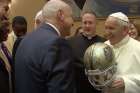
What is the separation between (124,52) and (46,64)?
5.49 feet

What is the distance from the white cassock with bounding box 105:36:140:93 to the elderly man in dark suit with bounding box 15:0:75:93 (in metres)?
1.22

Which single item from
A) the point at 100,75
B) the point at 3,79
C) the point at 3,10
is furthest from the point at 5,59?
the point at 100,75

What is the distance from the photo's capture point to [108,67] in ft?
11.3

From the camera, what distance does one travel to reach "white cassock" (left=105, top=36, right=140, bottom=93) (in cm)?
416

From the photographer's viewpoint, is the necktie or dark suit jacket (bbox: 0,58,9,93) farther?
the necktie

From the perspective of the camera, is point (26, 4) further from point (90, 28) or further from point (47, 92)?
point (47, 92)

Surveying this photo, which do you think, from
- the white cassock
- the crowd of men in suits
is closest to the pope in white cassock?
the white cassock

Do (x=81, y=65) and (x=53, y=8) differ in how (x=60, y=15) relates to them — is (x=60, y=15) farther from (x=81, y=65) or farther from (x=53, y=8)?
(x=81, y=65)

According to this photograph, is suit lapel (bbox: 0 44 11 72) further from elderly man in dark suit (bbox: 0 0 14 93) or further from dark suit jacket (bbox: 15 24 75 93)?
dark suit jacket (bbox: 15 24 75 93)

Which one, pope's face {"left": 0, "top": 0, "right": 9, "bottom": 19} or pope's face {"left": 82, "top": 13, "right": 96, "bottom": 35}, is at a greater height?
pope's face {"left": 0, "top": 0, "right": 9, "bottom": 19}

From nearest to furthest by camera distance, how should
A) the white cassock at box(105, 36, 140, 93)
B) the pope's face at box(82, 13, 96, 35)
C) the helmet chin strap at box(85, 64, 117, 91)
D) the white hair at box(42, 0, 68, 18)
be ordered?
the white hair at box(42, 0, 68, 18), the helmet chin strap at box(85, 64, 117, 91), the white cassock at box(105, 36, 140, 93), the pope's face at box(82, 13, 96, 35)

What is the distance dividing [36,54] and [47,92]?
13.3 inches

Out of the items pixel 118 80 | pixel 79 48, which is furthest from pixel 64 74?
pixel 79 48

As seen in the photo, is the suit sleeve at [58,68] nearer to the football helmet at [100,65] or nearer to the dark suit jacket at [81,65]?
the football helmet at [100,65]
